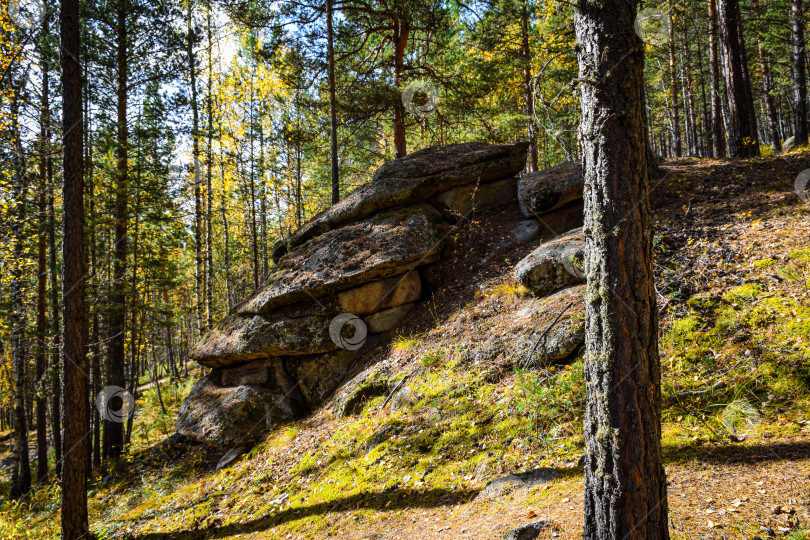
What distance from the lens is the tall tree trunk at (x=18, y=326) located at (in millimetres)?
9961

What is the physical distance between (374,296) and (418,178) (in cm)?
375

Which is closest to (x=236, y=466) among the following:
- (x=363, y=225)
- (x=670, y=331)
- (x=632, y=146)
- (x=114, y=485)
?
(x=114, y=485)

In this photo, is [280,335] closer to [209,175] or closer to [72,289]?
[72,289]

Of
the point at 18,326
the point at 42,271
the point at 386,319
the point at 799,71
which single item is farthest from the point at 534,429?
the point at 799,71

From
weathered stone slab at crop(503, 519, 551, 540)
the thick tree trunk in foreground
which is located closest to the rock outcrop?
weathered stone slab at crop(503, 519, 551, 540)

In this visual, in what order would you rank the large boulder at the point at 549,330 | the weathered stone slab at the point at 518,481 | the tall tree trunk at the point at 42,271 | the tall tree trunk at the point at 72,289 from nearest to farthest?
the weathered stone slab at the point at 518,481 < the large boulder at the point at 549,330 < the tall tree trunk at the point at 72,289 < the tall tree trunk at the point at 42,271

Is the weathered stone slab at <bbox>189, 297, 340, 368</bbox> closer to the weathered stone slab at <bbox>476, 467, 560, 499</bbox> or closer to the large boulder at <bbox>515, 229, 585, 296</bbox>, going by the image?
the large boulder at <bbox>515, 229, 585, 296</bbox>

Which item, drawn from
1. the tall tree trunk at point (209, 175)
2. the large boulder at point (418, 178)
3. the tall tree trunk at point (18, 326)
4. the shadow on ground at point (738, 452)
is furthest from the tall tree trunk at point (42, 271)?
the shadow on ground at point (738, 452)

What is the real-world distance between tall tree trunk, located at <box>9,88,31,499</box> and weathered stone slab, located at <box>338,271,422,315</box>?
7817 mm

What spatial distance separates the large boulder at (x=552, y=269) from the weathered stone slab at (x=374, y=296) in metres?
2.90

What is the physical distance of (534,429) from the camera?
530cm

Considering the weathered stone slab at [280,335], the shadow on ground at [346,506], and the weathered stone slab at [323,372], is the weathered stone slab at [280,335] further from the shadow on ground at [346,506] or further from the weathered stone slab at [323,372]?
the shadow on ground at [346,506]

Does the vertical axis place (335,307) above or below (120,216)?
below

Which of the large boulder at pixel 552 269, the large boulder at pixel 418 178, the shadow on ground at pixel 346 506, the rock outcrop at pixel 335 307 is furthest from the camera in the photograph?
the large boulder at pixel 418 178
